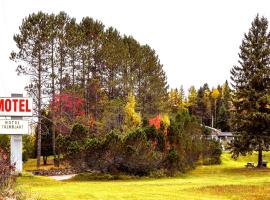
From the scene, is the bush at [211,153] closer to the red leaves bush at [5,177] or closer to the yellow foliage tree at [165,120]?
the yellow foliage tree at [165,120]

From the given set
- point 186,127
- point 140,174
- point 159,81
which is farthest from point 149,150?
point 159,81

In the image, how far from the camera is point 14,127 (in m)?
25.5

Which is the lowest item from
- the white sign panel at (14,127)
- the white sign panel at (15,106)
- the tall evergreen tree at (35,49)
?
the white sign panel at (14,127)

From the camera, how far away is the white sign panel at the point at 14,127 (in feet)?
83.6

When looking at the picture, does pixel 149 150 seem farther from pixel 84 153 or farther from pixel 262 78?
pixel 262 78

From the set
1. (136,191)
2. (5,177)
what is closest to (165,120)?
(136,191)

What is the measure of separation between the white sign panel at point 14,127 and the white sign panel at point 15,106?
38 centimetres

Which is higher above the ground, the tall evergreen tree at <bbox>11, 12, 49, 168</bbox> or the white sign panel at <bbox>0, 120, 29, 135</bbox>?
the tall evergreen tree at <bbox>11, 12, 49, 168</bbox>

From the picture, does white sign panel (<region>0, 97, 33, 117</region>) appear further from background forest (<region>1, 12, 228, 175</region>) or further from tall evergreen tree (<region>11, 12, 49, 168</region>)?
tall evergreen tree (<region>11, 12, 49, 168</region>)

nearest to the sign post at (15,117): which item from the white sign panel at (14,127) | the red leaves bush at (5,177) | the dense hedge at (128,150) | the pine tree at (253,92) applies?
the white sign panel at (14,127)

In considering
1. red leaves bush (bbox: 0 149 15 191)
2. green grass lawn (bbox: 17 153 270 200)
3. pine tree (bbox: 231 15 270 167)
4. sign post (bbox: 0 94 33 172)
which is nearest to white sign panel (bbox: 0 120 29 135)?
sign post (bbox: 0 94 33 172)

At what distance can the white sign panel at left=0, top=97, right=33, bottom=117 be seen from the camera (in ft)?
83.1

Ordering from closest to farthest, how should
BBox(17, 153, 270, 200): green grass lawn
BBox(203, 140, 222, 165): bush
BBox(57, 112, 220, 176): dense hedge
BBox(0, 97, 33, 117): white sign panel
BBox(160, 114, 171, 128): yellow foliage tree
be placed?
1. BBox(17, 153, 270, 200): green grass lawn
2. BBox(0, 97, 33, 117): white sign panel
3. BBox(57, 112, 220, 176): dense hedge
4. BBox(160, 114, 171, 128): yellow foliage tree
5. BBox(203, 140, 222, 165): bush

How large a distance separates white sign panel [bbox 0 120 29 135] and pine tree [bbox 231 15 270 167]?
64.9 ft
